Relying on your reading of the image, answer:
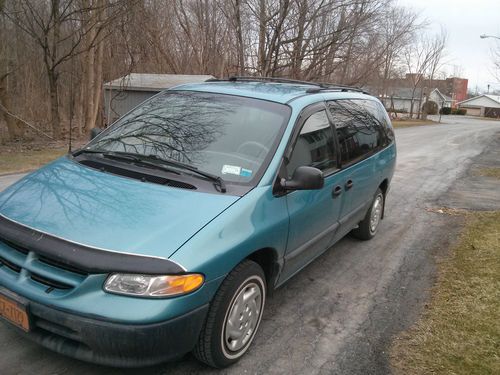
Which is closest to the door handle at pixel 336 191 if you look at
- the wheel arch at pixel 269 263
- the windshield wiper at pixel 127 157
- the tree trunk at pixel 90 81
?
the wheel arch at pixel 269 263

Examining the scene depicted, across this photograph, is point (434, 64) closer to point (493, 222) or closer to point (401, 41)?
point (401, 41)

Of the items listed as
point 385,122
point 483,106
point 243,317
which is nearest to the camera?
point 243,317

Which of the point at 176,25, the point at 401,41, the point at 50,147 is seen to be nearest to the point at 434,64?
the point at 401,41

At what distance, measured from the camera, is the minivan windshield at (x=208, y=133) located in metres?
3.33

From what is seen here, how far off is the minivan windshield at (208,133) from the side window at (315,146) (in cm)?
22

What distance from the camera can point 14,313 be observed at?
254cm

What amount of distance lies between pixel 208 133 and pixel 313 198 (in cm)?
100

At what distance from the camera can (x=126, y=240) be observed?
2482mm

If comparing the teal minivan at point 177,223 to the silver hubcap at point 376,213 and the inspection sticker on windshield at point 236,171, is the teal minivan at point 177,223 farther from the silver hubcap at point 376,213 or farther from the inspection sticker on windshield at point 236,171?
the silver hubcap at point 376,213

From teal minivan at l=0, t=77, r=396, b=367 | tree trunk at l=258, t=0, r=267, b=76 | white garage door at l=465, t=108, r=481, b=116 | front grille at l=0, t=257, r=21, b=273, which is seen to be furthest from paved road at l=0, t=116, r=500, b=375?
white garage door at l=465, t=108, r=481, b=116

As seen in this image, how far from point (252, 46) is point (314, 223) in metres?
18.9

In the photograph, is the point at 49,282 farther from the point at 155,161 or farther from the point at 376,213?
the point at 376,213

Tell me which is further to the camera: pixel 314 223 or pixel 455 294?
pixel 455 294

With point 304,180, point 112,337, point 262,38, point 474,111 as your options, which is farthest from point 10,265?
point 474,111
